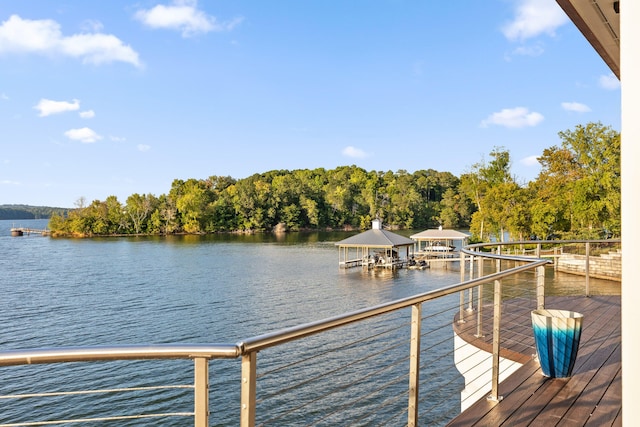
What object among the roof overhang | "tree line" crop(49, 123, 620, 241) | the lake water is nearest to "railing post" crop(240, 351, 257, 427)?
the roof overhang

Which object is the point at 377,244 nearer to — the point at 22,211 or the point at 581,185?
the point at 581,185

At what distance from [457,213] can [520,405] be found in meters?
78.3

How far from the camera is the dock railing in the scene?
52.2 inches

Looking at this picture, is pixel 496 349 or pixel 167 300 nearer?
pixel 496 349

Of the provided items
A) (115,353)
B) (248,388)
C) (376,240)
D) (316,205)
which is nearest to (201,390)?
(248,388)

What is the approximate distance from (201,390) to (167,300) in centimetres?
2162

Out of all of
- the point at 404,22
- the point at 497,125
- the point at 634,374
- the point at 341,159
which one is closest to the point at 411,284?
the point at 404,22

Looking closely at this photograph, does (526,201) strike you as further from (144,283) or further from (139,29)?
(139,29)

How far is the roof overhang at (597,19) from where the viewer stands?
301 cm

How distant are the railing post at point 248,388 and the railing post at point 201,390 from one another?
4.5 inches

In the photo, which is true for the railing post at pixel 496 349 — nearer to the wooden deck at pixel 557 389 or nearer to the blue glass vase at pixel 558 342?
the wooden deck at pixel 557 389

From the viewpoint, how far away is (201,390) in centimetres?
131

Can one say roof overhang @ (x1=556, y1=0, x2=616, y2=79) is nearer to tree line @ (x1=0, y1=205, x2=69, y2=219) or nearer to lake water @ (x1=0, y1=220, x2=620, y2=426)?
lake water @ (x1=0, y1=220, x2=620, y2=426)

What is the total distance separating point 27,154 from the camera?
2238 inches
